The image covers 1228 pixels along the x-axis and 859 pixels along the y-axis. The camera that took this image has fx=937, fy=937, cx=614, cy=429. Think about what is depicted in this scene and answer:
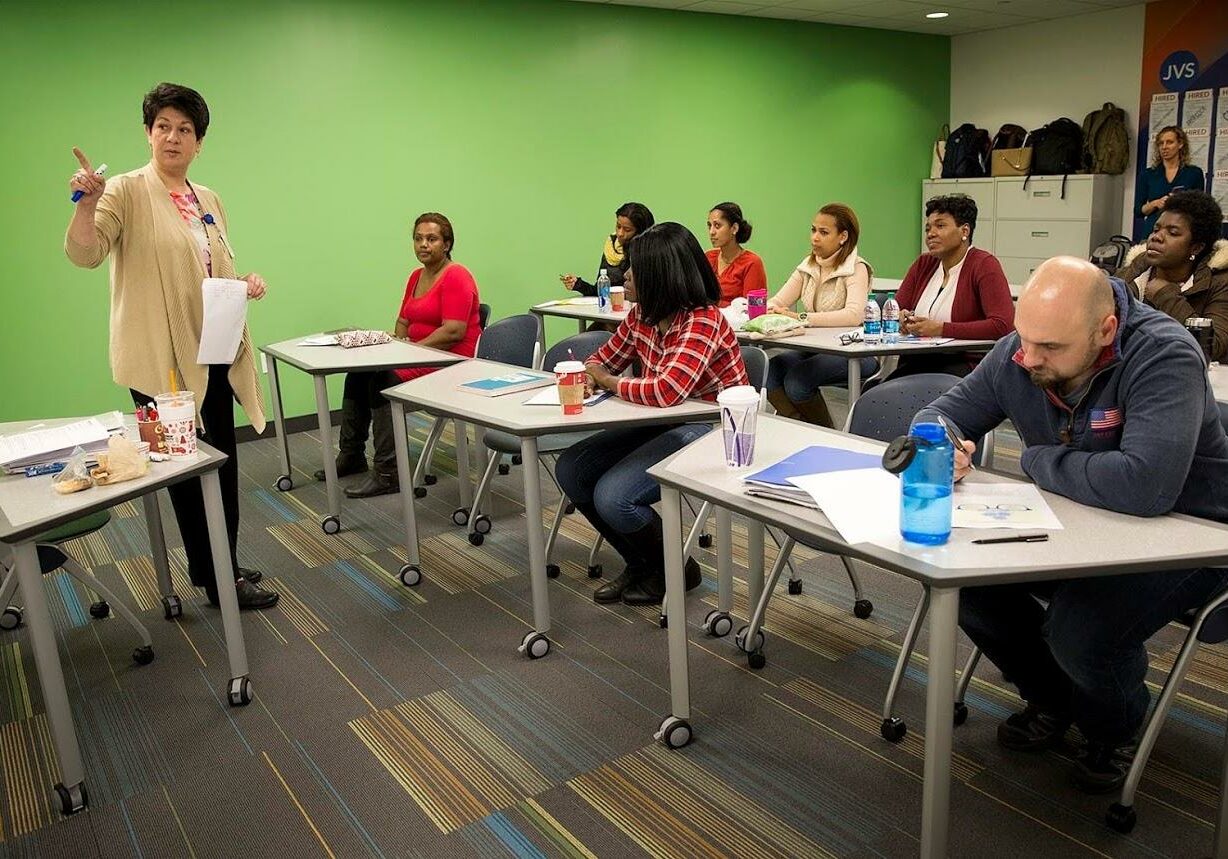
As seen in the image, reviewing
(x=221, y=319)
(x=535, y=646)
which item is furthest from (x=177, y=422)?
(x=535, y=646)

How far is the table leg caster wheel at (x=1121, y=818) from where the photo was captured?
2.01m

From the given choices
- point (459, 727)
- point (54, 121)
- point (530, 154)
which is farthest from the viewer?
Answer: point (530, 154)

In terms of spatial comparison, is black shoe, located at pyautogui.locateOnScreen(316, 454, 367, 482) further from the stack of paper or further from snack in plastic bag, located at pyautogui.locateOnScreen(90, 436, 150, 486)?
snack in plastic bag, located at pyautogui.locateOnScreen(90, 436, 150, 486)

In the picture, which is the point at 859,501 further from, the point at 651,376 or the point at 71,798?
the point at 71,798

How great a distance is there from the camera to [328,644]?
3.13 metres

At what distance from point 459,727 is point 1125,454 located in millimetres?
1796

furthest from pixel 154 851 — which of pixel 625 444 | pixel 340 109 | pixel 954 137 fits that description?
pixel 954 137

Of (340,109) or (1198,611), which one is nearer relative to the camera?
(1198,611)

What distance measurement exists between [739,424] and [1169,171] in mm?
7321

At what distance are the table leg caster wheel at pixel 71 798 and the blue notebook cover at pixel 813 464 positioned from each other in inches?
70.9

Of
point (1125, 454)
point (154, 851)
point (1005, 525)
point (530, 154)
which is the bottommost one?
point (154, 851)

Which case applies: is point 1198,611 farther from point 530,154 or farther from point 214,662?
point 530,154

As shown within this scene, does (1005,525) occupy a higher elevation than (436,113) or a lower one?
lower

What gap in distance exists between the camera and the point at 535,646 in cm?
294
